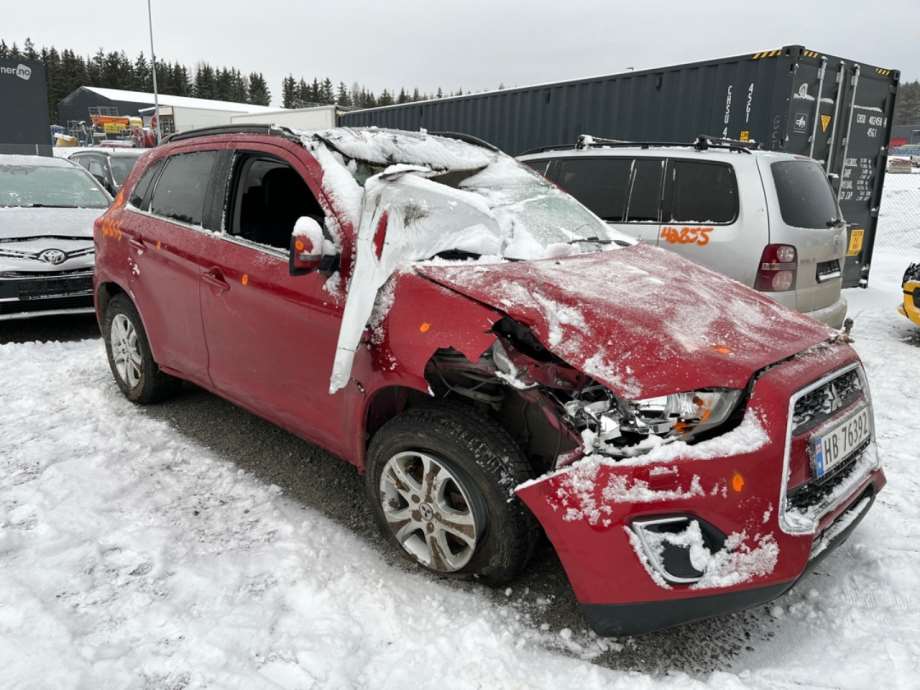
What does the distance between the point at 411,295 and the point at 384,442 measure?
0.60m

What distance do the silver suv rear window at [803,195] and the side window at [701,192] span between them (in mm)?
323

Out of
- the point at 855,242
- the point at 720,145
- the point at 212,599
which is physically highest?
the point at 720,145

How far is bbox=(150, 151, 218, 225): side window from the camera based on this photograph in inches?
146

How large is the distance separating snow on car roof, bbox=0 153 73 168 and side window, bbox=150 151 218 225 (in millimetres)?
4522

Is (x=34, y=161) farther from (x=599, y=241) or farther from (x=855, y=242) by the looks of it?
(x=855, y=242)

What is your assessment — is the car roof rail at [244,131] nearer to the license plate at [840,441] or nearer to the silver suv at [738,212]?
the license plate at [840,441]

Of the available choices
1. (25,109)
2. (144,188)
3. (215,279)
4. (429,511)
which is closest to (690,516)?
(429,511)

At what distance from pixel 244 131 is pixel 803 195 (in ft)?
13.4

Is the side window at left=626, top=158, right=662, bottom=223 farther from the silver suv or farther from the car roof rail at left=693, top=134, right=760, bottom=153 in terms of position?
the car roof rail at left=693, top=134, right=760, bottom=153

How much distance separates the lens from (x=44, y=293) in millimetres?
5973

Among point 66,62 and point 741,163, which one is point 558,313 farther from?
point 66,62

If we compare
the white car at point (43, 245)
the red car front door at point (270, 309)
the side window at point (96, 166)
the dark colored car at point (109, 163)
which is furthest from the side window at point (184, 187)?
the side window at point (96, 166)

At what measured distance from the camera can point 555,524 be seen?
2096 millimetres

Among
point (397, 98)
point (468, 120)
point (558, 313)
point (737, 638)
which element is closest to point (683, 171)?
point (558, 313)
